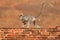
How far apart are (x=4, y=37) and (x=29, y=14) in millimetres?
613

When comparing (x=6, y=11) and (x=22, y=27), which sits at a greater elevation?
(x=6, y=11)

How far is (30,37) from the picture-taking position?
4.06m

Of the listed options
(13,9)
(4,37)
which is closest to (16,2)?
(13,9)

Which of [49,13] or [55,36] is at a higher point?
[49,13]

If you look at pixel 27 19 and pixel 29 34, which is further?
pixel 27 19

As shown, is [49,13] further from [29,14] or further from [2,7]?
[2,7]

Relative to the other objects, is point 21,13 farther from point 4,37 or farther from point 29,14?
point 4,37

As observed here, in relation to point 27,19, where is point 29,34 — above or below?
below

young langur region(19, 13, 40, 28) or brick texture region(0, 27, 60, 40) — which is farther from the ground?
young langur region(19, 13, 40, 28)

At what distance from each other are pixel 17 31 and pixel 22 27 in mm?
118

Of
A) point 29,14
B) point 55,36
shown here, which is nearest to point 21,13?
point 29,14

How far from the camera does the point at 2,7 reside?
406cm

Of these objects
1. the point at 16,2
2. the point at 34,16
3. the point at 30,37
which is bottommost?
the point at 30,37

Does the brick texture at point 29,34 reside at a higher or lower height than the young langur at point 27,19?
lower
